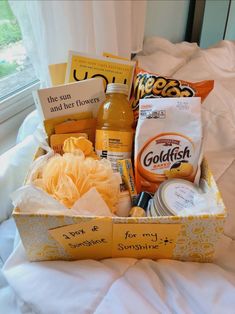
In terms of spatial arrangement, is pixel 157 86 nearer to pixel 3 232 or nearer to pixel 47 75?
pixel 47 75

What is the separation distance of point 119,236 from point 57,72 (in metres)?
0.45

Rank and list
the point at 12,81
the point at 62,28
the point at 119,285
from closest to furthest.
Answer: the point at 119,285 < the point at 62,28 < the point at 12,81

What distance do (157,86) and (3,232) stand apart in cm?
46

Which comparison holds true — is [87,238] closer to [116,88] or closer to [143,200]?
[143,200]

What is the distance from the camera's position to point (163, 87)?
66 centimetres

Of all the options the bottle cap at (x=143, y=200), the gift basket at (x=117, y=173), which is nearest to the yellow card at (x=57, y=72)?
the gift basket at (x=117, y=173)

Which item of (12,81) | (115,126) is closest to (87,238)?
(115,126)

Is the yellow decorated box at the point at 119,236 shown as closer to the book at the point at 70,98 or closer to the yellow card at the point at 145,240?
the yellow card at the point at 145,240

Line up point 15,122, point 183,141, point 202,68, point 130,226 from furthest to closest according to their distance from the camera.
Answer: point 202,68
point 15,122
point 183,141
point 130,226

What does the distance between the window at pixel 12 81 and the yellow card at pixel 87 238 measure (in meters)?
0.48

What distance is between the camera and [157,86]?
66cm

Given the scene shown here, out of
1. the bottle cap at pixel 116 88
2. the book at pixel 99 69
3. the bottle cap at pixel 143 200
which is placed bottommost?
the bottle cap at pixel 143 200

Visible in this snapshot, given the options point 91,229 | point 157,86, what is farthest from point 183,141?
point 91,229

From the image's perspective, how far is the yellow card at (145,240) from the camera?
43cm
